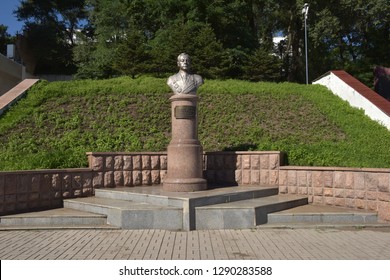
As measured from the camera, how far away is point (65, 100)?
13984mm

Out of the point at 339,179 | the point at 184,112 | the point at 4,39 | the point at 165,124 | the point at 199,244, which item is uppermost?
the point at 4,39

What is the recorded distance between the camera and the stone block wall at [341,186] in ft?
26.8

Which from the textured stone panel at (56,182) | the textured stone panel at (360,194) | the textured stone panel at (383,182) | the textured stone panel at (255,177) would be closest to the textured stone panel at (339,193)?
the textured stone panel at (360,194)

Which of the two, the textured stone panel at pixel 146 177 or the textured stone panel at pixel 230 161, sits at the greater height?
the textured stone panel at pixel 230 161

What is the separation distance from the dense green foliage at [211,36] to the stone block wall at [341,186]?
1202cm

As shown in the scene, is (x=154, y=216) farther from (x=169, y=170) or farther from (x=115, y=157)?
(x=115, y=157)

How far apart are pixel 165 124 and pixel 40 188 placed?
5140 mm

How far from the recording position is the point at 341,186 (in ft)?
29.2

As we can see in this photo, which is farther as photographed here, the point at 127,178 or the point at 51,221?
the point at 127,178

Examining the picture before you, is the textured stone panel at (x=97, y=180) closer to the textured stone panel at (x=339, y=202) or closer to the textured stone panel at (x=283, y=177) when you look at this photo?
the textured stone panel at (x=283, y=177)

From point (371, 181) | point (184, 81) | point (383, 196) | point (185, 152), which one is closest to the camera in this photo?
point (383, 196)

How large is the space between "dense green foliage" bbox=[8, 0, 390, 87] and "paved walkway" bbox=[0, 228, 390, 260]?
14.4 metres

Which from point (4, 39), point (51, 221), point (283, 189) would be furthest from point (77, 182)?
point (4, 39)

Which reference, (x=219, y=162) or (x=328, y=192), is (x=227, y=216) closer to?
(x=328, y=192)
